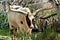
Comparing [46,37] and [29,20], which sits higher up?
[29,20]

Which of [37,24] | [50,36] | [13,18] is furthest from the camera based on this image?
[37,24]

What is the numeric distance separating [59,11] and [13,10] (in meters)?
0.84

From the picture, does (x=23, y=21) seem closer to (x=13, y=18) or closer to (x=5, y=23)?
(x=13, y=18)

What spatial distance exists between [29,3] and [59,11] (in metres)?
2.61

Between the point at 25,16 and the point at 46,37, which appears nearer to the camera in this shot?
the point at 25,16

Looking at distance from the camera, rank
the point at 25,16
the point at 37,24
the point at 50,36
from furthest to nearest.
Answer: the point at 37,24, the point at 50,36, the point at 25,16

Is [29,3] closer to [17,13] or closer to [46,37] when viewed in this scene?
[46,37]

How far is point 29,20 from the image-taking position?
2.99 metres

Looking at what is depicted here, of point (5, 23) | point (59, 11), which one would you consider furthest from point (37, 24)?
point (59, 11)

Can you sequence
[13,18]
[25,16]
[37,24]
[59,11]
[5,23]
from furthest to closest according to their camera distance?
[5,23], [37,24], [59,11], [13,18], [25,16]

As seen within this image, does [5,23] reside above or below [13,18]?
below

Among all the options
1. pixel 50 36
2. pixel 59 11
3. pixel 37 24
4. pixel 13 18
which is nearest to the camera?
pixel 13 18

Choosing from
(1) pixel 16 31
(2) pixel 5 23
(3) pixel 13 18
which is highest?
(3) pixel 13 18

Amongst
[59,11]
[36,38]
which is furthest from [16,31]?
[59,11]
